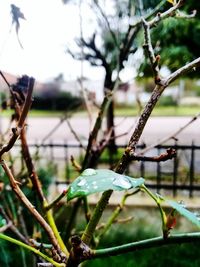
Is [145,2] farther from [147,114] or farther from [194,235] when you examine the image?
[194,235]

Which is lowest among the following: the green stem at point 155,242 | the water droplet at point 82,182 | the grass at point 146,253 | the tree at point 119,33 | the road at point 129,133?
the grass at point 146,253

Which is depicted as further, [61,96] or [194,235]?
[61,96]

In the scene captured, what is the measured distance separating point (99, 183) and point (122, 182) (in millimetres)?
40

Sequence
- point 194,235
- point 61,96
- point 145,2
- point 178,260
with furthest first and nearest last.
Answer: point 61,96, point 178,260, point 145,2, point 194,235

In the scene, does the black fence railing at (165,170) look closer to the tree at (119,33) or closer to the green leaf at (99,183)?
the tree at (119,33)

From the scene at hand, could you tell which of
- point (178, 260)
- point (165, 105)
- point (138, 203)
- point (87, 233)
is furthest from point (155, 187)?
point (165, 105)

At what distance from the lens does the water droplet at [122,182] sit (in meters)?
0.54

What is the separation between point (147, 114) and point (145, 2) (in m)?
2.05

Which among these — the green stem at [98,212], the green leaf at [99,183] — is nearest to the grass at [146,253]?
the green stem at [98,212]

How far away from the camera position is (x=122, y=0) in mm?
3412

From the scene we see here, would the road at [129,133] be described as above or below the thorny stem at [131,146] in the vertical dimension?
below

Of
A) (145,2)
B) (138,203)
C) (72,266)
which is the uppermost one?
(145,2)

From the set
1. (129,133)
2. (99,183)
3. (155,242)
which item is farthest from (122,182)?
(129,133)

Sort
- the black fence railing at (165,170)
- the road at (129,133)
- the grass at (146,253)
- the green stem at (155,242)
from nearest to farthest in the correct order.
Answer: the green stem at (155,242), the grass at (146,253), the black fence railing at (165,170), the road at (129,133)
